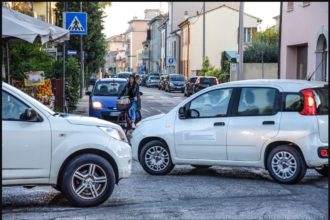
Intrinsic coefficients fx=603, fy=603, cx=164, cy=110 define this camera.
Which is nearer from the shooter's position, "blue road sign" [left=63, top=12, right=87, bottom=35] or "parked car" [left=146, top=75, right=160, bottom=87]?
"blue road sign" [left=63, top=12, right=87, bottom=35]

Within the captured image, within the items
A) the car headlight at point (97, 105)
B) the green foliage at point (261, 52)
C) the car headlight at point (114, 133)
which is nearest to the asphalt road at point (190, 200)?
the car headlight at point (114, 133)

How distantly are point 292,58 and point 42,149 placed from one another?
2109cm

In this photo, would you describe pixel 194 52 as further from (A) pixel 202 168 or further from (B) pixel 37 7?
(A) pixel 202 168

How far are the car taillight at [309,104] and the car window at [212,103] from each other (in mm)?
1239

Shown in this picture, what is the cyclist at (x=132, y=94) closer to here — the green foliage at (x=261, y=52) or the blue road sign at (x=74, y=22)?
the blue road sign at (x=74, y=22)

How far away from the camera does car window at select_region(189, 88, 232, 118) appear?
969cm

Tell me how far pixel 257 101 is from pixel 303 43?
15908 mm

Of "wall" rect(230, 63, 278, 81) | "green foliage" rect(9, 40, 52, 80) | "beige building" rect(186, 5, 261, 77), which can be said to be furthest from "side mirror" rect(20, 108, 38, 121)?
"beige building" rect(186, 5, 261, 77)

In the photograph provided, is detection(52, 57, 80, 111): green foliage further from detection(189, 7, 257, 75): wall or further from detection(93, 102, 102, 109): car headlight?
detection(189, 7, 257, 75): wall

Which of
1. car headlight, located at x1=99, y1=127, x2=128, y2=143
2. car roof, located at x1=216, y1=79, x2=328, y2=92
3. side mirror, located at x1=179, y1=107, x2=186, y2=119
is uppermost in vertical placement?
car roof, located at x1=216, y1=79, x2=328, y2=92

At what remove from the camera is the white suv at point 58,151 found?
6.94m

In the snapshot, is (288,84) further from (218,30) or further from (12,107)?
(218,30)

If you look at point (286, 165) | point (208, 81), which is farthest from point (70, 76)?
point (208, 81)

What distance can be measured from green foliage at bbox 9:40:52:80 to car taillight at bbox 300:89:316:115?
33.2 feet
